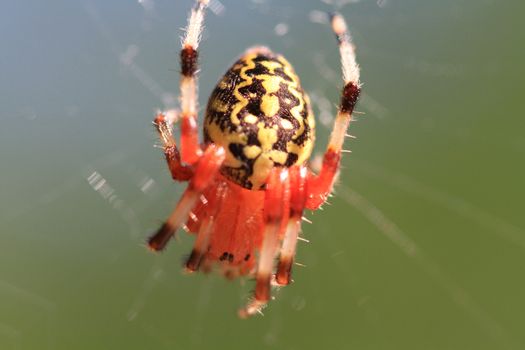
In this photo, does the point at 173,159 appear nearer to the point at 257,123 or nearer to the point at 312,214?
the point at 257,123

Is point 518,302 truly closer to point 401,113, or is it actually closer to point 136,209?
point 401,113

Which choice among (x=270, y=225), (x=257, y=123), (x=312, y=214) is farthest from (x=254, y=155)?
(x=312, y=214)

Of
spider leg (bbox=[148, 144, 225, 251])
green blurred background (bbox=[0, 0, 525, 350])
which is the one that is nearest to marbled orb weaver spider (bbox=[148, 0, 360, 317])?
spider leg (bbox=[148, 144, 225, 251])

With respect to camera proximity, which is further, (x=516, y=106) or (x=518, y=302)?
(x=516, y=106)

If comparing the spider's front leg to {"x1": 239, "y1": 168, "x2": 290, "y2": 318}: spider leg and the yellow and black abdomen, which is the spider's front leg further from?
{"x1": 239, "y1": 168, "x2": 290, "y2": 318}: spider leg

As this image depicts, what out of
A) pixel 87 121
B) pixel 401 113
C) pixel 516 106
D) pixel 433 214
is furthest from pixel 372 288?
pixel 87 121

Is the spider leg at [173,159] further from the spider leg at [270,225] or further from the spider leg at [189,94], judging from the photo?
the spider leg at [270,225]
